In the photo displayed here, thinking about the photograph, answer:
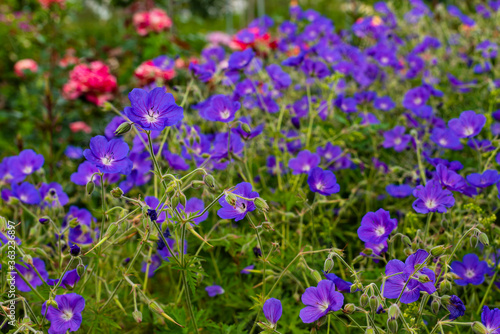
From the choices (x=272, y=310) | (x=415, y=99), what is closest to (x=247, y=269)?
(x=272, y=310)

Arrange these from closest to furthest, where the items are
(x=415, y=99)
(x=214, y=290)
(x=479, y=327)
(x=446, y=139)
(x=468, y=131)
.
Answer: (x=479, y=327), (x=214, y=290), (x=468, y=131), (x=446, y=139), (x=415, y=99)

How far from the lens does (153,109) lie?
1042mm

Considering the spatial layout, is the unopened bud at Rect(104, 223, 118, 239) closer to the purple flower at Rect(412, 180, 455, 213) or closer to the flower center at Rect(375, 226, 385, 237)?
the flower center at Rect(375, 226, 385, 237)

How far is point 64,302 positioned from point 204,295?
0.52 m

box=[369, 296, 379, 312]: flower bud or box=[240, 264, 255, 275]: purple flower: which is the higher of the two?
box=[369, 296, 379, 312]: flower bud

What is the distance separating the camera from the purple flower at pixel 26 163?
1.58m

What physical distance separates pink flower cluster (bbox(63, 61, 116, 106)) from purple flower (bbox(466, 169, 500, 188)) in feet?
8.70

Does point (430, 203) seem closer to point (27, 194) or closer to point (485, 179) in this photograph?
point (485, 179)

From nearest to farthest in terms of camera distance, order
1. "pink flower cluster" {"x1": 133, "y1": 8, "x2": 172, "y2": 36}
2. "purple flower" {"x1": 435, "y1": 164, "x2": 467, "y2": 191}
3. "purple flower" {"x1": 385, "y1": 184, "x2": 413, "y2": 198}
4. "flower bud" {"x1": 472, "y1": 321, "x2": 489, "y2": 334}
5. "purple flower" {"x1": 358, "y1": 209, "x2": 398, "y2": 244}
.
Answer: "flower bud" {"x1": 472, "y1": 321, "x2": 489, "y2": 334} → "purple flower" {"x1": 358, "y1": 209, "x2": 398, "y2": 244} → "purple flower" {"x1": 435, "y1": 164, "x2": 467, "y2": 191} → "purple flower" {"x1": 385, "y1": 184, "x2": 413, "y2": 198} → "pink flower cluster" {"x1": 133, "y1": 8, "x2": 172, "y2": 36}

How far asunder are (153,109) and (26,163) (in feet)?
2.73

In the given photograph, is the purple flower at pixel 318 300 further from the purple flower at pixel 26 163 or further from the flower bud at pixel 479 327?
the purple flower at pixel 26 163

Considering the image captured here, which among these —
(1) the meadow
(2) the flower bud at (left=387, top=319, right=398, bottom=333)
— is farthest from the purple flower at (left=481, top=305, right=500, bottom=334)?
(2) the flower bud at (left=387, top=319, right=398, bottom=333)

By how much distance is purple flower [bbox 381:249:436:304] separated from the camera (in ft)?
3.35

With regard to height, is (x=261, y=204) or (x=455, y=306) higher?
(x=261, y=204)
